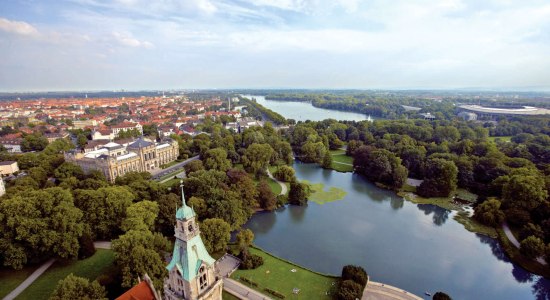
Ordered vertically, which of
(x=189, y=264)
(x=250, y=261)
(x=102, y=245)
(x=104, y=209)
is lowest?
(x=102, y=245)

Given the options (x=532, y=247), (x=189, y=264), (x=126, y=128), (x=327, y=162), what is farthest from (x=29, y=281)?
(x=126, y=128)

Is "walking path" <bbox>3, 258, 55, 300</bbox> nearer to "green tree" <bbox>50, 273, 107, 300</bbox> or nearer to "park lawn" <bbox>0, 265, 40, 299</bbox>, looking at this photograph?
"park lawn" <bbox>0, 265, 40, 299</bbox>

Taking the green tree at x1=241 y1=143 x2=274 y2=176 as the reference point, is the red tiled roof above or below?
above

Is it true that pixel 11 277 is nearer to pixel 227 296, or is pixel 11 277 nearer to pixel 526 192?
pixel 227 296

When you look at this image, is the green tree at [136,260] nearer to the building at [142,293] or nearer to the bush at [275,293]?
the building at [142,293]

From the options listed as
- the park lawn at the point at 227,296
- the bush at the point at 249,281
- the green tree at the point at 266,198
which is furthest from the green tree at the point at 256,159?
the park lawn at the point at 227,296

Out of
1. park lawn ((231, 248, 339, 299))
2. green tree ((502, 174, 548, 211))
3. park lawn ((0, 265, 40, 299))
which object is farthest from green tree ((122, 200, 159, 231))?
green tree ((502, 174, 548, 211))
